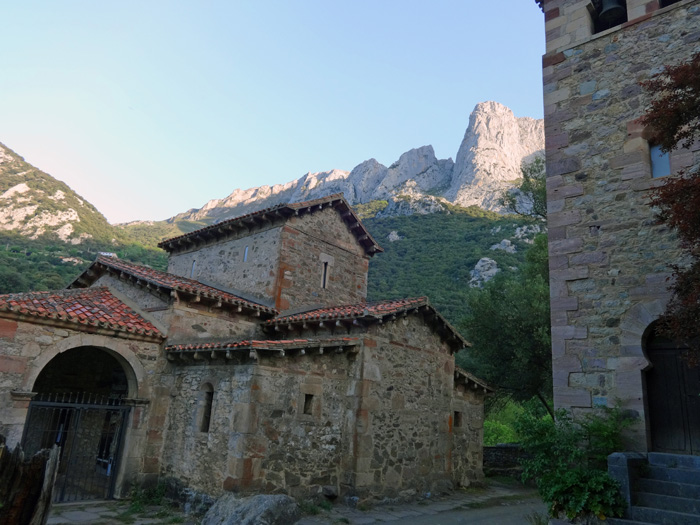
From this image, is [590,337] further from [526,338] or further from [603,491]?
[526,338]

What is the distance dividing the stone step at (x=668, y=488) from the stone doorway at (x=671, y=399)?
86cm

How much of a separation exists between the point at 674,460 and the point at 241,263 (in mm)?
12640

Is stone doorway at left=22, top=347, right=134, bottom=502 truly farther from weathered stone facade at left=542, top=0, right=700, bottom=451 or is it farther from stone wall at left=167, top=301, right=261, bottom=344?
weathered stone facade at left=542, top=0, right=700, bottom=451

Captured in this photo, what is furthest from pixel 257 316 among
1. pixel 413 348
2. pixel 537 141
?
pixel 537 141

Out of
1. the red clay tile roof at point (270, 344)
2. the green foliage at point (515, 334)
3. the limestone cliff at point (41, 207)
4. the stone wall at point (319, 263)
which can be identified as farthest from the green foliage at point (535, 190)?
the limestone cliff at point (41, 207)

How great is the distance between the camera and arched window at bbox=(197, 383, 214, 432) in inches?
421

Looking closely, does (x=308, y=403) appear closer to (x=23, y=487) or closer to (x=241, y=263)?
(x=241, y=263)

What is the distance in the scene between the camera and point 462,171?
74.1 metres

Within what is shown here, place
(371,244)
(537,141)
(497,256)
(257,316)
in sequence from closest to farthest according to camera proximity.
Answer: (257,316), (371,244), (497,256), (537,141)

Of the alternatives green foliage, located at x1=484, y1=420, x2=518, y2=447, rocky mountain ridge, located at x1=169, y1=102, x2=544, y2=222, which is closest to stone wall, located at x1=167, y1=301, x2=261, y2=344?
green foliage, located at x1=484, y1=420, x2=518, y2=447

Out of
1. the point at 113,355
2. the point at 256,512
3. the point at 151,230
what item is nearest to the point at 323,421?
the point at 256,512

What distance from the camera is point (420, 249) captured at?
4581cm

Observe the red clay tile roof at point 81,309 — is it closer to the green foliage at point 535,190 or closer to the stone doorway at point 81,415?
the stone doorway at point 81,415

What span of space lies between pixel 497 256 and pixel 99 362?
32.8 meters
